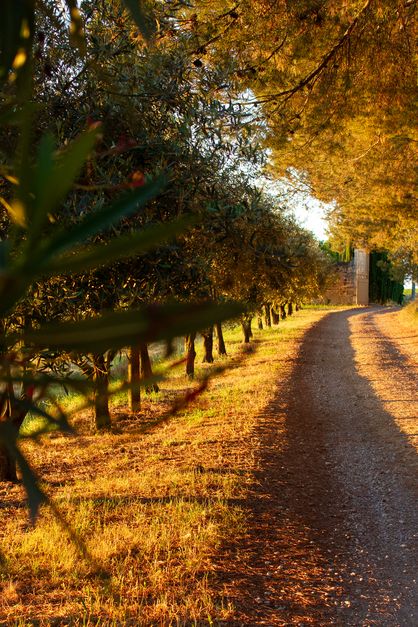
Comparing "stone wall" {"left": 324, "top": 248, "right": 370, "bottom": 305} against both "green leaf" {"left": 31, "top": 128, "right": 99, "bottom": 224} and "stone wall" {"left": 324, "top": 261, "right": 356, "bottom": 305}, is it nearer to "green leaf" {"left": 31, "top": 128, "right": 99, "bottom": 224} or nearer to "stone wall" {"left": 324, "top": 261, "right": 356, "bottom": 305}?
"stone wall" {"left": 324, "top": 261, "right": 356, "bottom": 305}

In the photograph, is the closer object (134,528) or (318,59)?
(134,528)

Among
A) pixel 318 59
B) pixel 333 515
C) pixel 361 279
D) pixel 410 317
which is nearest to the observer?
pixel 333 515

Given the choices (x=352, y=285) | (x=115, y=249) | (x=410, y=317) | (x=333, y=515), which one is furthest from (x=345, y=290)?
(x=115, y=249)

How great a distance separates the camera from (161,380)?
0.53 m

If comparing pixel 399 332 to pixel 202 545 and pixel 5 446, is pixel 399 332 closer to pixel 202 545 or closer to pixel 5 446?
pixel 202 545

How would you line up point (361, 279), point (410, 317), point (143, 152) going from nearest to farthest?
point (143, 152) → point (410, 317) → point (361, 279)

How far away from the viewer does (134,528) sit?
19.2ft

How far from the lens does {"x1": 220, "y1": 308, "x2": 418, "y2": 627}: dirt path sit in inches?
193

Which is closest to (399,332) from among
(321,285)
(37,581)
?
(321,285)

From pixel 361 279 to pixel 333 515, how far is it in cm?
5727

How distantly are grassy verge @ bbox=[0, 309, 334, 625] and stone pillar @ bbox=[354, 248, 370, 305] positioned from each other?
5251 centimetres

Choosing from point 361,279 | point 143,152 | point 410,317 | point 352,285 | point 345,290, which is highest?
point 143,152

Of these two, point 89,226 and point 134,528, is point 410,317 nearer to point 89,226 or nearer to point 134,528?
point 134,528

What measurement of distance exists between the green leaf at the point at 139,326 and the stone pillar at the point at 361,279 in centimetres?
6180
